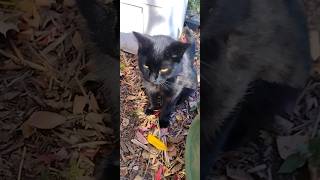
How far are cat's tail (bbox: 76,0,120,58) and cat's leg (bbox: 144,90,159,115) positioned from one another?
0.16 metres

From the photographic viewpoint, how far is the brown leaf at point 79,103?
1.46 m

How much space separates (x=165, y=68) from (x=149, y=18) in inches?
6.4

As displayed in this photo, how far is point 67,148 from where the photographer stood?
1454 mm

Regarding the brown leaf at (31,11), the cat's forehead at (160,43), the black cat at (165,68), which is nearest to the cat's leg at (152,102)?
the black cat at (165,68)

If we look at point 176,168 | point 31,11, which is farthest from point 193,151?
point 31,11

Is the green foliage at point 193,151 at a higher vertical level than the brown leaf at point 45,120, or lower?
lower

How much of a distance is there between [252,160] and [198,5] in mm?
502

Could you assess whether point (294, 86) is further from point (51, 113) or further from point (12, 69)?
point (12, 69)

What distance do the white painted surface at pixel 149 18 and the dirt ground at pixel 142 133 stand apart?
0.18ft

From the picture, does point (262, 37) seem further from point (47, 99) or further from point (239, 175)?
point (47, 99)

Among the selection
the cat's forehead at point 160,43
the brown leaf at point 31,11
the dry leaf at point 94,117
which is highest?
the brown leaf at point 31,11

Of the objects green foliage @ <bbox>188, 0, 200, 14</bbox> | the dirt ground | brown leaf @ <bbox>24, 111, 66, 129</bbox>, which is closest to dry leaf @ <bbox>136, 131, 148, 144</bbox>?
the dirt ground

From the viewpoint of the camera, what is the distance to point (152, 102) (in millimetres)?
1476

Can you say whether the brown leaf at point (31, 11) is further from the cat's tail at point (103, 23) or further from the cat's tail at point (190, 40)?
the cat's tail at point (190, 40)
